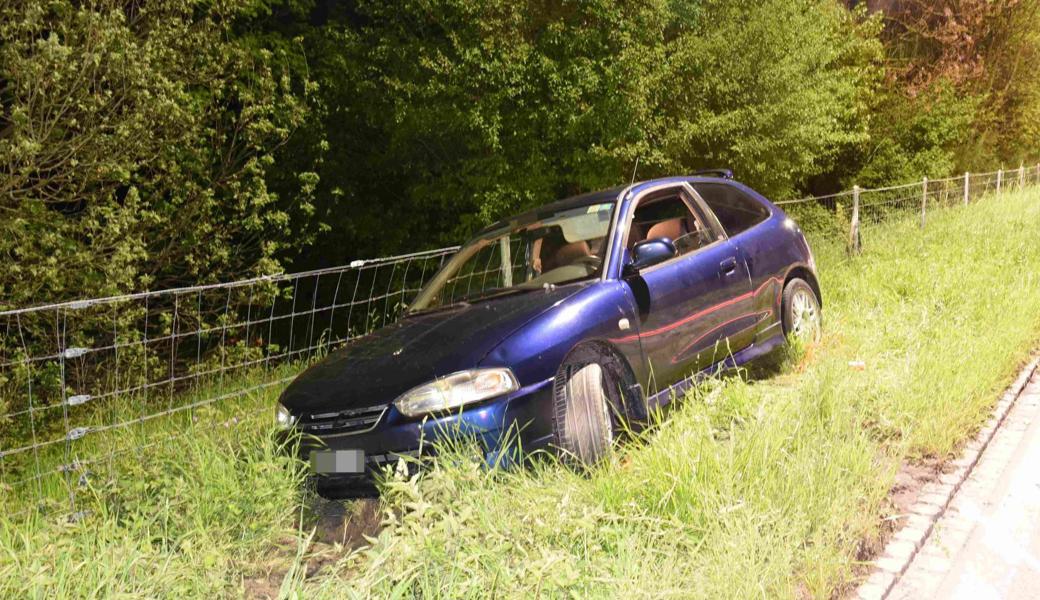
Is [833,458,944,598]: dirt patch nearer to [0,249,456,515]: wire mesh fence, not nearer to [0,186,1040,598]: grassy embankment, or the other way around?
[0,186,1040,598]: grassy embankment

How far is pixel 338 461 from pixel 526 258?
193cm

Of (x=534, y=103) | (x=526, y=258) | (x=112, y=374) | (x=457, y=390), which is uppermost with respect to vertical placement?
(x=534, y=103)

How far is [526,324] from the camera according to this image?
4359mm

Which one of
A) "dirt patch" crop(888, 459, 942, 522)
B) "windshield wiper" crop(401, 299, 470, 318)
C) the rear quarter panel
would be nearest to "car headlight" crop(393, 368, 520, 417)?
"windshield wiper" crop(401, 299, 470, 318)

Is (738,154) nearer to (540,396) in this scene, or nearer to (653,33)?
(653,33)

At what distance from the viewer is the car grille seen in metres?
4.18

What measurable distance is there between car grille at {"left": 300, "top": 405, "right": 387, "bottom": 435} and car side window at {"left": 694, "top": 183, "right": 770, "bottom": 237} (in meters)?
3.10

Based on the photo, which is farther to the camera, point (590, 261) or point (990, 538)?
point (590, 261)

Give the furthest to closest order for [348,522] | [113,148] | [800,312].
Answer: [113,148] → [800,312] → [348,522]

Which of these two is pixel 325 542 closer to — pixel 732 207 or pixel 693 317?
pixel 693 317

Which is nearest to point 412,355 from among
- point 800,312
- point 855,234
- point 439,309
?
point 439,309

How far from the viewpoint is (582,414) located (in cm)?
436

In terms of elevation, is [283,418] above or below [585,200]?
below

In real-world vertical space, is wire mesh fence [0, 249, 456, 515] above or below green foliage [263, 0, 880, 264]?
below
